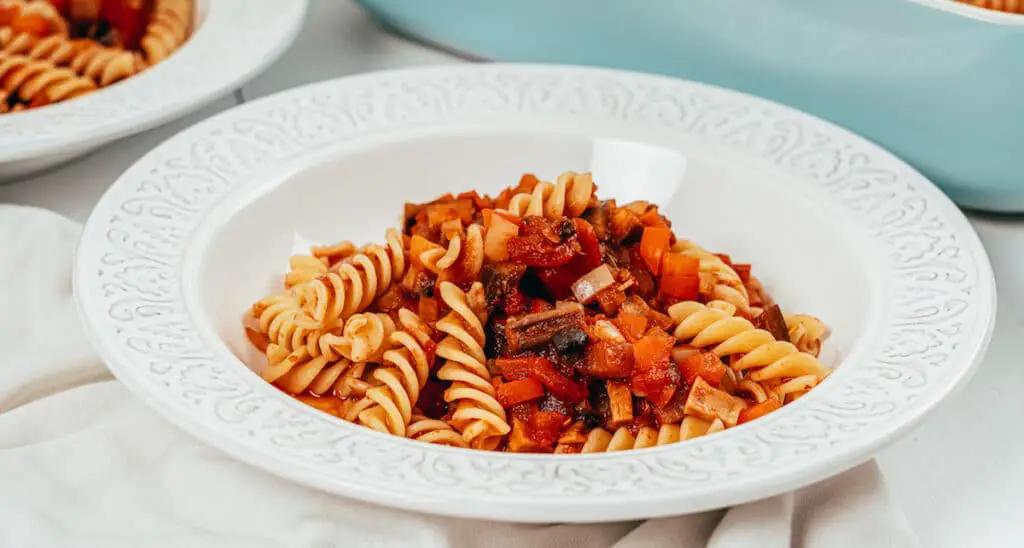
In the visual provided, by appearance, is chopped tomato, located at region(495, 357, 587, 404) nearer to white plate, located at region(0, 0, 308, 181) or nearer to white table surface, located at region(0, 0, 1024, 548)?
white table surface, located at region(0, 0, 1024, 548)

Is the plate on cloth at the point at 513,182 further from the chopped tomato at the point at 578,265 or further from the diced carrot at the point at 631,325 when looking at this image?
the chopped tomato at the point at 578,265

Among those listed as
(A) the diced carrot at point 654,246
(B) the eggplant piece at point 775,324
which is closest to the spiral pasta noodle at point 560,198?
(A) the diced carrot at point 654,246

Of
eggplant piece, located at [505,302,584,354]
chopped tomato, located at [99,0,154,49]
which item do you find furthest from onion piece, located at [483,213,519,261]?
chopped tomato, located at [99,0,154,49]

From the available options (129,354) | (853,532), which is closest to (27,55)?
(129,354)

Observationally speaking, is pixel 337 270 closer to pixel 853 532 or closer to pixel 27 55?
pixel 853 532

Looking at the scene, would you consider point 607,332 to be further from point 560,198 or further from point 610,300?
point 560,198

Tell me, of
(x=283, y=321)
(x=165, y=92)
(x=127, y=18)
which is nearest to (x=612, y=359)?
(x=283, y=321)
